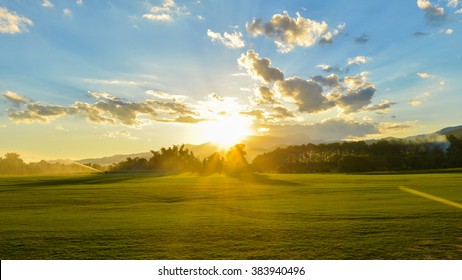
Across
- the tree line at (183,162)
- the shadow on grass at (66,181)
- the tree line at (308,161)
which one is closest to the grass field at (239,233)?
the shadow on grass at (66,181)

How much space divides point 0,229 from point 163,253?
34.4 ft

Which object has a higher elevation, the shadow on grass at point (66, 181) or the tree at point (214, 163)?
the tree at point (214, 163)

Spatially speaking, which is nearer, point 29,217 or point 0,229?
point 0,229

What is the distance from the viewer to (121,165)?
174125mm

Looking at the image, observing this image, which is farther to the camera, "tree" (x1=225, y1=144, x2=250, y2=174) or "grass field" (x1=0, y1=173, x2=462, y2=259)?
"tree" (x1=225, y1=144, x2=250, y2=174)

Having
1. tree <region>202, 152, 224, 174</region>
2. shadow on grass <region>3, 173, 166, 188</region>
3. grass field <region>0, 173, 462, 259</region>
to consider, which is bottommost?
grass field <region>0, 173, 462, 259</region>

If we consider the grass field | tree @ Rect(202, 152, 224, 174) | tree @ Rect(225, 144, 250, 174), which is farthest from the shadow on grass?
tree @ Rect(202, 152, 224, 174)

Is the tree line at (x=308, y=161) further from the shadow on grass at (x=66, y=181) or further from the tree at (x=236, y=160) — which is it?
the shadow on grass at (x=66, y=181)

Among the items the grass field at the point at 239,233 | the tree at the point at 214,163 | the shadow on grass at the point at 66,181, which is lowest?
the grass field at the point at 239,233

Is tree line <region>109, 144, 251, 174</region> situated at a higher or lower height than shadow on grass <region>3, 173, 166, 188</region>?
higher

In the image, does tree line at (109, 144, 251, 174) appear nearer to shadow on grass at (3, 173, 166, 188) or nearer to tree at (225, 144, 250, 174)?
tree at (225, 144, 250, 174)

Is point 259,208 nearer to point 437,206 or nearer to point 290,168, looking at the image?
point 437,206
